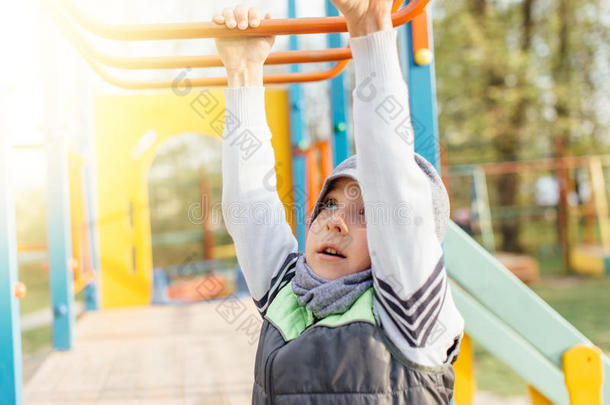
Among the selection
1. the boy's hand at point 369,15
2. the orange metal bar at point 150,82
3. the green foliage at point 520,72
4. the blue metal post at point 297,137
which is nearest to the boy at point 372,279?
the boy's hand at point 369,15

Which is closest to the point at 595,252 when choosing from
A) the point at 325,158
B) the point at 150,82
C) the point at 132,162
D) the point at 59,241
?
the point at 325,158

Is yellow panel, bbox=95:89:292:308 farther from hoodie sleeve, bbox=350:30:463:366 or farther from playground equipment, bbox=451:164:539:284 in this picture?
playground equipment, bbox=451:164:539:284

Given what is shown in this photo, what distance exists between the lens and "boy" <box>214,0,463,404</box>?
2.54ft

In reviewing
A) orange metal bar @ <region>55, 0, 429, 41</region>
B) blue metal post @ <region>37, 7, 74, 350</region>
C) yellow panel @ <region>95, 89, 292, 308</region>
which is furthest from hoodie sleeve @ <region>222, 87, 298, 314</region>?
yellow panel @ <region>95, 89, 292, 308</region>

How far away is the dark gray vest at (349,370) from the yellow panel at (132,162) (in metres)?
3.60

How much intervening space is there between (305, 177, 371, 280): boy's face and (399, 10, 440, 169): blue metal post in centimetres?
49

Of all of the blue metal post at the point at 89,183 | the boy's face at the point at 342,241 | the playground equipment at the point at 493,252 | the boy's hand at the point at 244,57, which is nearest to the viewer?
the boy's face at the point at 342,241

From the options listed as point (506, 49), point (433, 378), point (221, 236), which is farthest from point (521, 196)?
point (433, 378)

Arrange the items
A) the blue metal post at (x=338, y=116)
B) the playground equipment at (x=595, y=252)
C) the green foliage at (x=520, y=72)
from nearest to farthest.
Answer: the blue metal post at (x=338, y=116), the playground equipment at (x=595, y=252), the green foliage at (x=520, y=72)

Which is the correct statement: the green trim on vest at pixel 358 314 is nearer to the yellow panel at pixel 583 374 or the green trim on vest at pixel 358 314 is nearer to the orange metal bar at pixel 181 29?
the orange metal bar at pixel 181 29

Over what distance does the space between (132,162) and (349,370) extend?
13.8 ft

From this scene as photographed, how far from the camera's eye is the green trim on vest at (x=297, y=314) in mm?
841

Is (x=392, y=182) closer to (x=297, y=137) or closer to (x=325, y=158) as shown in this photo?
(x=325, y=158)

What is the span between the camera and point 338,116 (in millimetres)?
2537
